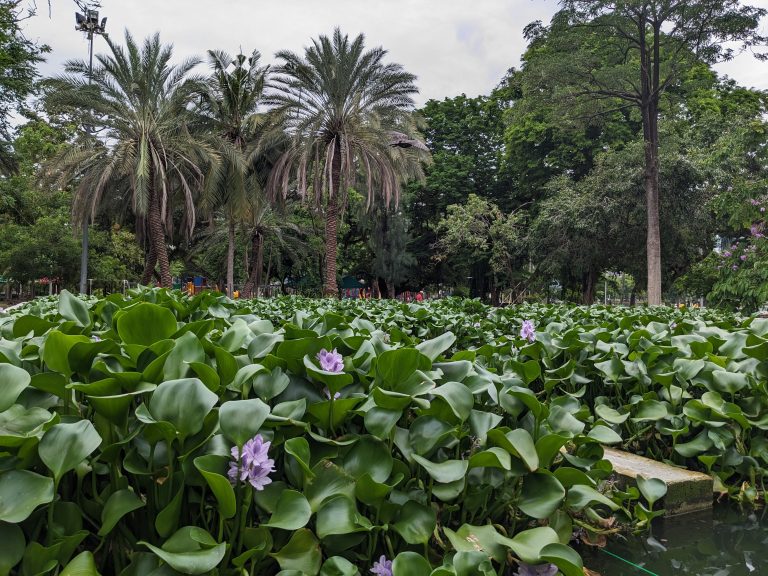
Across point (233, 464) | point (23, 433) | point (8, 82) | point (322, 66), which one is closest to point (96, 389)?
point (23, 433)

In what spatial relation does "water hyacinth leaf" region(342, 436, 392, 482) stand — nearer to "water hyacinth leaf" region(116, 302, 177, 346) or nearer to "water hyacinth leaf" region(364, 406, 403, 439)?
"water hyacinth leaf" region(364, 406, 403, 439)

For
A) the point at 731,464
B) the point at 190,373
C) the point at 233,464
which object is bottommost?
the point at 731,464

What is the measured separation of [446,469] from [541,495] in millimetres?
330

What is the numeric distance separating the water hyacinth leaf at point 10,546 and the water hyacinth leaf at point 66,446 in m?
0.12

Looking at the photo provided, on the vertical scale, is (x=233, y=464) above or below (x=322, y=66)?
below

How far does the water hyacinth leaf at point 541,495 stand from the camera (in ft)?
5.22

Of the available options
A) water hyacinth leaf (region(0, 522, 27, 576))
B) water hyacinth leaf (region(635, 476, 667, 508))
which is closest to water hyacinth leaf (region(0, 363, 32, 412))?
water hyacinth leaf (region(0, 522, 27, 576))

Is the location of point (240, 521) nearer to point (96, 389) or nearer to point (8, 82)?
point (96, 389)

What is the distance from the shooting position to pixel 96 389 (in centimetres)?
133

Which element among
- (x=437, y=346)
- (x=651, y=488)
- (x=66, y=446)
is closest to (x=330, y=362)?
(x=437, y=346)

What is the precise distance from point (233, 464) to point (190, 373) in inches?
12.7

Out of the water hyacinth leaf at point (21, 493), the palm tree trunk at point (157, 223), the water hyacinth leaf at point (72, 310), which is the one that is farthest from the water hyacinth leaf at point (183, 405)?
the palm tree trunk at point (157, 223)

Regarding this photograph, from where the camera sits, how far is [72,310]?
2277mm

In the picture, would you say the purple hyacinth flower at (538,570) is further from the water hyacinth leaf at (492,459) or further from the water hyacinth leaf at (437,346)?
the water hyacinth leaf at (437,346)
